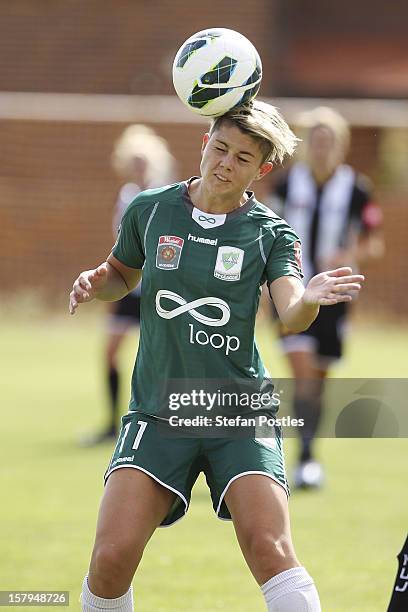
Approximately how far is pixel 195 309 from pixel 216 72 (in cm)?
85

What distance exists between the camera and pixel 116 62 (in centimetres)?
2414

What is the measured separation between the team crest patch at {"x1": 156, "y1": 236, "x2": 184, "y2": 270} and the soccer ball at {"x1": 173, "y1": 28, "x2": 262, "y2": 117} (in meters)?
0.47

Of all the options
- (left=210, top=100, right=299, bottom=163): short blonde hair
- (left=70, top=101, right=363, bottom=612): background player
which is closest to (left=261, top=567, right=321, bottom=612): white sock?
(left=70, top=101, right=363, bottom=612): background player

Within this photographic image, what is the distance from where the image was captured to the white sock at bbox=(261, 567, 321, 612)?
3.84 m

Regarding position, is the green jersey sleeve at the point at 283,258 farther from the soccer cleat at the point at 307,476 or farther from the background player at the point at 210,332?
the soccer cleat at the point at 307,476

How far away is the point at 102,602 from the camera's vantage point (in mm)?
3986

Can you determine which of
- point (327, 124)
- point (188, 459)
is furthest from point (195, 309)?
point (327, 124)

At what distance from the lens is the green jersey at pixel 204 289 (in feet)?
13.6

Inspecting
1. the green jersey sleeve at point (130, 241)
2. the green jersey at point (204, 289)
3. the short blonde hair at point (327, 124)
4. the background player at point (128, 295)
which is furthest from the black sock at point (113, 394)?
the green jersey at point (204, 289)

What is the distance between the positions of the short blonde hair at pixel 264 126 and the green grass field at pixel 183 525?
207cm

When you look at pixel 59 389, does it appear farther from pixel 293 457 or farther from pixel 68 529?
pixel 68 529

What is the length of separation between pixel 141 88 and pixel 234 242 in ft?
66.4

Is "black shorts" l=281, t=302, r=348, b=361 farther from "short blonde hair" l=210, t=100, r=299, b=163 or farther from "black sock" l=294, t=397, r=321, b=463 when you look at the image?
"short blonde hair" l=210, t=100, r=299, b=163

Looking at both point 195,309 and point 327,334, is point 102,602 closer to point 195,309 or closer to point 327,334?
point 195,309
